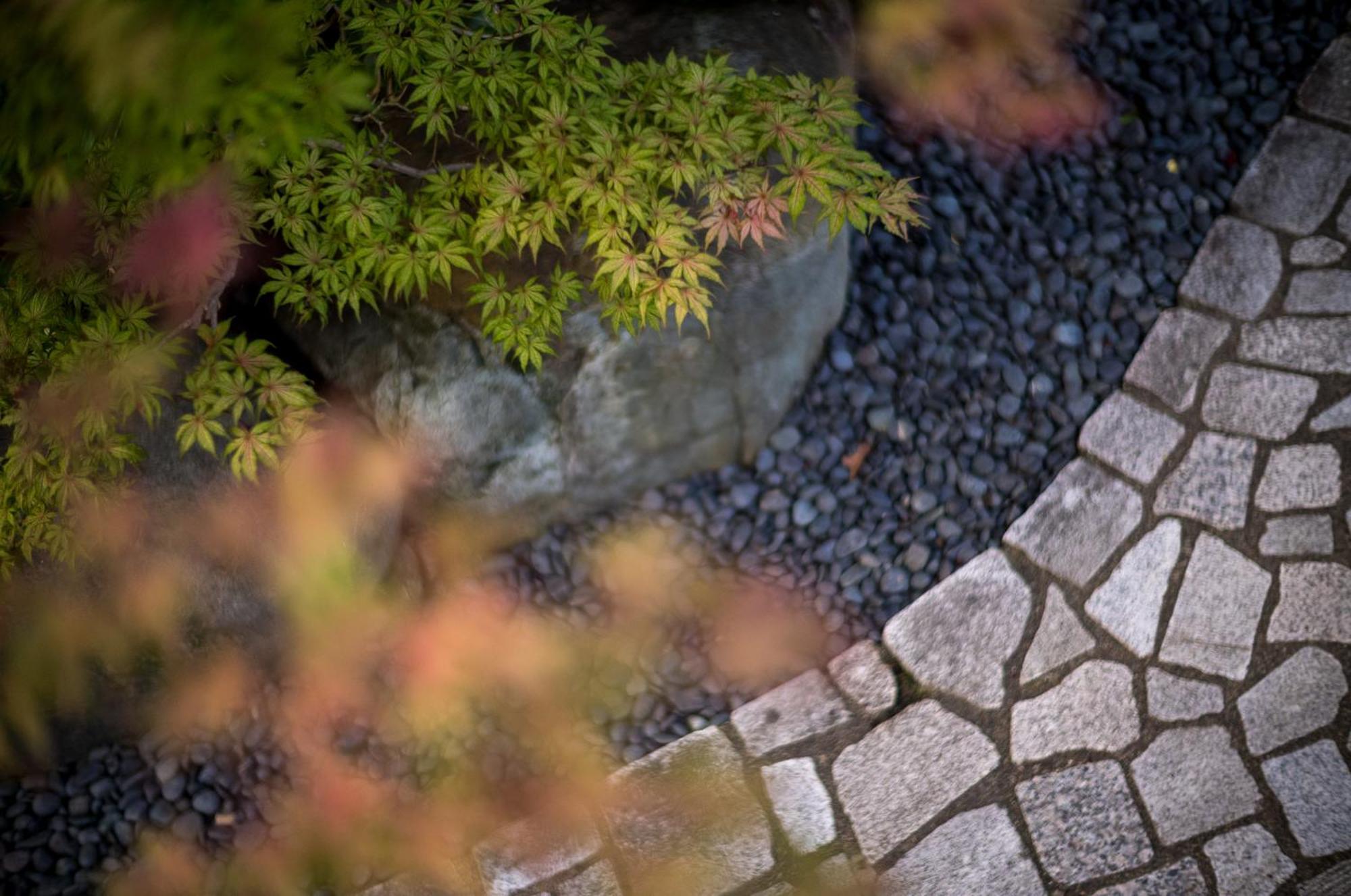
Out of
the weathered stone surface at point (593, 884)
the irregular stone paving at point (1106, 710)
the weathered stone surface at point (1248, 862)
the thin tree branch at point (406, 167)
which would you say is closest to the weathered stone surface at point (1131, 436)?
the irregular stone paving at point (1106, 710)

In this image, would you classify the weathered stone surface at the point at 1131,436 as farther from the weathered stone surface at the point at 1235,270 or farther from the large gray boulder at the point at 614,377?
the large gray boulder at the point at 614,377

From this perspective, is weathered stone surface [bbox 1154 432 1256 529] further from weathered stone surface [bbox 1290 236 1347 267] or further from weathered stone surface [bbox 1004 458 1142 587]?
weathered stone surface [bbox 1290 236 1347 267]

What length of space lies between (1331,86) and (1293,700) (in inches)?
87.2

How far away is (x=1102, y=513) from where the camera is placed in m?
2.94

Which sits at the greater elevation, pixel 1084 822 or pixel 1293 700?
pixel 1293 700

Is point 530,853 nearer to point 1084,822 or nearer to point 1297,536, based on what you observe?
point 1084,822

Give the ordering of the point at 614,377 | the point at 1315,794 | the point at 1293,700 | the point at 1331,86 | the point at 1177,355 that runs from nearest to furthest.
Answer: the point at 1315,794 → the point at 1293,700 → the point at 614,377 → the point at 1177,355 → the point at 1331,86

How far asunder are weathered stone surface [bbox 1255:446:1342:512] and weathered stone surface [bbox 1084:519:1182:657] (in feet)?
0.93

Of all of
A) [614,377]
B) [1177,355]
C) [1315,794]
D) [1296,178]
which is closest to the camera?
[1315,794]

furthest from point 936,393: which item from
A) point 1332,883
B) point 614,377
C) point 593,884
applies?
point 593,884

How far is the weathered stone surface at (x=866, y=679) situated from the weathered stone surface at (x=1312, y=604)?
3.41 feet

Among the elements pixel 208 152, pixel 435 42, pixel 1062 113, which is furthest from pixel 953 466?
pixel 208 152

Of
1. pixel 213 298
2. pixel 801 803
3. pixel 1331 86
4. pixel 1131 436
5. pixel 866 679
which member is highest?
pixel 1331 86

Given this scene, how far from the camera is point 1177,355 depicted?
3.13 metres
